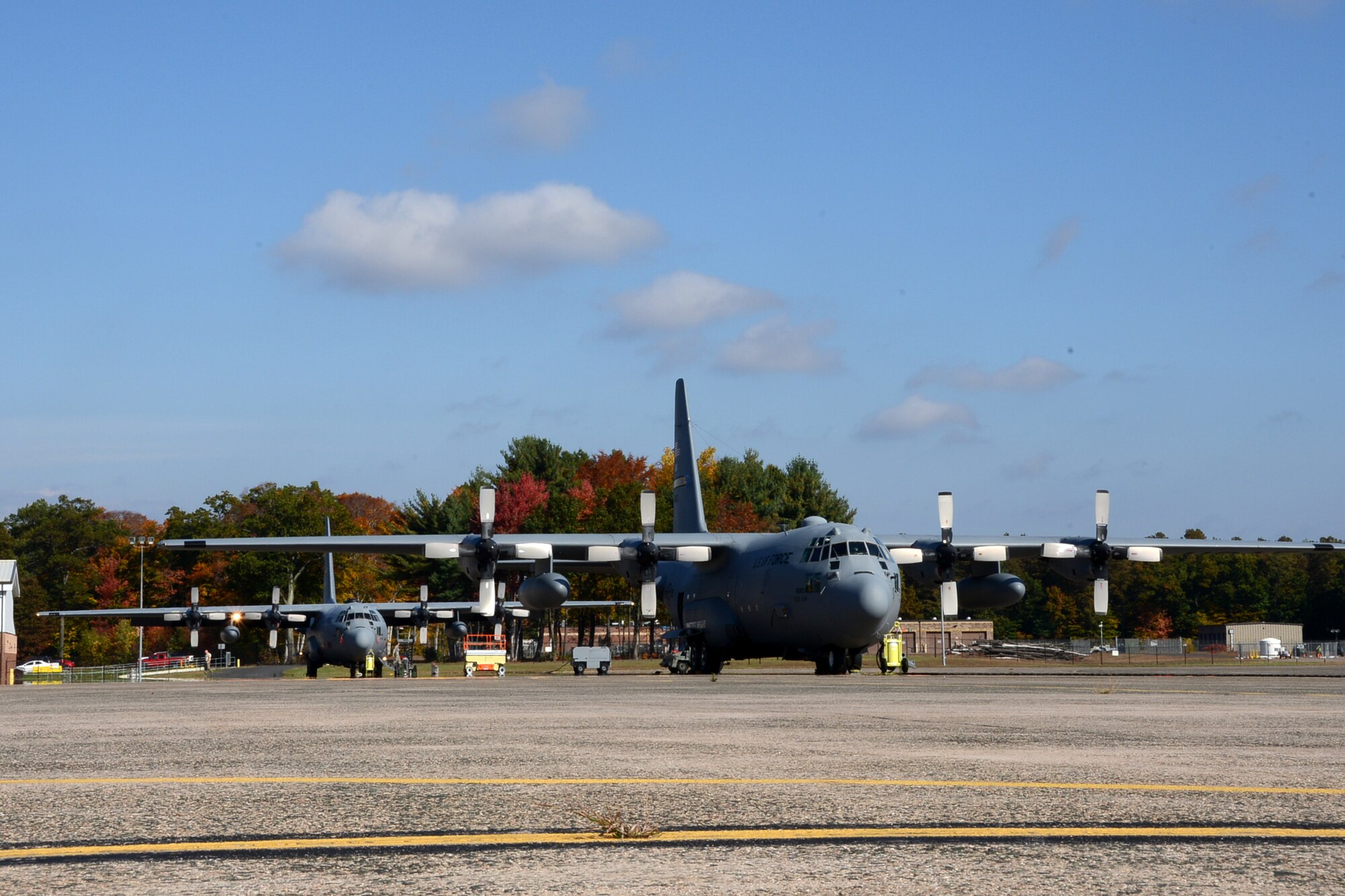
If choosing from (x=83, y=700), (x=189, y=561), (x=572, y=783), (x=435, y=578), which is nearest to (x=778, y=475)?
(x=435, y=578)

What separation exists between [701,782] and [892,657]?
33.3m

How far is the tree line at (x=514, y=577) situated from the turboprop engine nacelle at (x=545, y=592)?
38.8 meters

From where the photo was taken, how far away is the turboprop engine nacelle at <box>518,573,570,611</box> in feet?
117

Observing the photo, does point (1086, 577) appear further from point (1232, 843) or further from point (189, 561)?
point (189, 561)

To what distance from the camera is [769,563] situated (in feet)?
111

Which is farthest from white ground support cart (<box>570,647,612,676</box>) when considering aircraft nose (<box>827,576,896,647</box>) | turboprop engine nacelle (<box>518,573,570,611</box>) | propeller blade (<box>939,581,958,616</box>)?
aircraft nose (<box>827,576,896,647</box>)

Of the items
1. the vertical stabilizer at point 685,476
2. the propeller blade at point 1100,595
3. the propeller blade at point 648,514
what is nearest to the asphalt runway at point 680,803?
the propeller blade at point 648,514

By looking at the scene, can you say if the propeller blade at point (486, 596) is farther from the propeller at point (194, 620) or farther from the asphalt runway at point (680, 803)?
the propeller at point (194, 620)

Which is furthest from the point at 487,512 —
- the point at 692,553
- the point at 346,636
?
the point at 346,636

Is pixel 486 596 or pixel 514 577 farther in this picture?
pixel 514 577

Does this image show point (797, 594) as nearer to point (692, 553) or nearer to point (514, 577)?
point (692, 553)

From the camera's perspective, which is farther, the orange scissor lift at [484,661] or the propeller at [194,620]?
the propeller at [194,620]

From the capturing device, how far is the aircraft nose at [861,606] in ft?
97.6

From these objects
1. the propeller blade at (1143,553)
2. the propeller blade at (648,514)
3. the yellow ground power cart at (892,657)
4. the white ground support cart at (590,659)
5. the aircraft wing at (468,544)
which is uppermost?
the propeller blade at (648,514)
